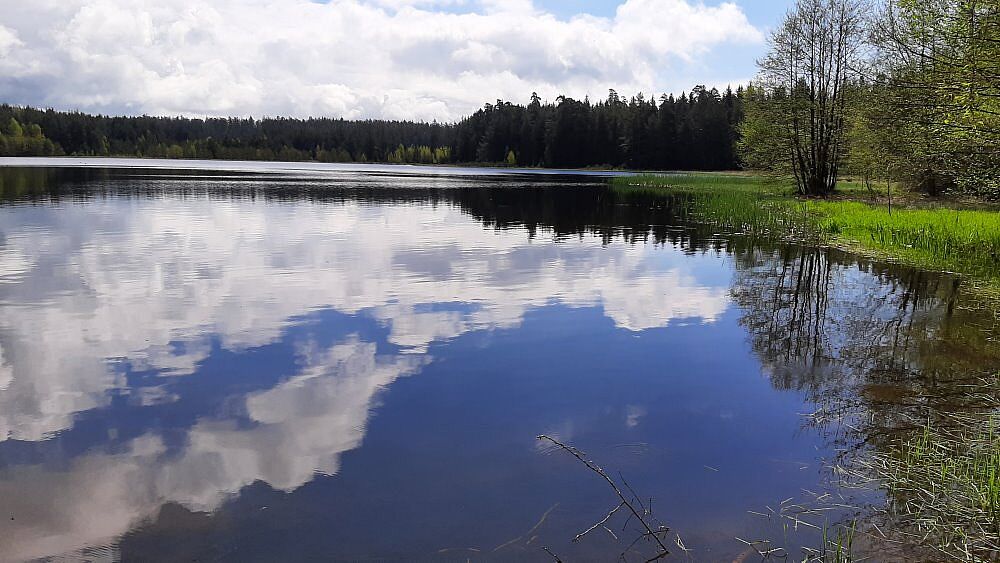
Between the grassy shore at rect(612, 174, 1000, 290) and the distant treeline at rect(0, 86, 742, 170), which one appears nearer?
the grassy shore at rect(612, 174, 1000, 290)

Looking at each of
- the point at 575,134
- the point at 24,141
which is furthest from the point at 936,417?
the point at 24,141

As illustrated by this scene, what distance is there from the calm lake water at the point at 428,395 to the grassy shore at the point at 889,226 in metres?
2.03

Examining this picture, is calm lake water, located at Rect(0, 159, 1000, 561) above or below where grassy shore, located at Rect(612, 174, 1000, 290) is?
below

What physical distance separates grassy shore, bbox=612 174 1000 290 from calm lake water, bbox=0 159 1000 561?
203 cm

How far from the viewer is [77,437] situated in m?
7.02

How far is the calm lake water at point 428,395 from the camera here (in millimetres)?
5441

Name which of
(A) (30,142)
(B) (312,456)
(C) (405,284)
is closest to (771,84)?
(C) (405,284)

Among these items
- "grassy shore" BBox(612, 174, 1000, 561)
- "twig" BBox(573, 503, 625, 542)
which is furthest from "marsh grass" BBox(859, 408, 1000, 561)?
"twig" BBox(573, 503, 625, 542)

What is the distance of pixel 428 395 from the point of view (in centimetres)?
841

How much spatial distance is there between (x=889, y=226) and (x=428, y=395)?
2128 centimetres

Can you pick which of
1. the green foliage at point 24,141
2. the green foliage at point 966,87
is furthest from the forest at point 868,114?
the green foliage at point 24,141

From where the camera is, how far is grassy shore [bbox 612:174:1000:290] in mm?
18719

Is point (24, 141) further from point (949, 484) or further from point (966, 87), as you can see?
point (949, 484)

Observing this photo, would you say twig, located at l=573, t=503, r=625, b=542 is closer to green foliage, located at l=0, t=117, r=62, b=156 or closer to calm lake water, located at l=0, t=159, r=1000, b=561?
calm lake water, located at l=0, t=159, r=1000, b=561
